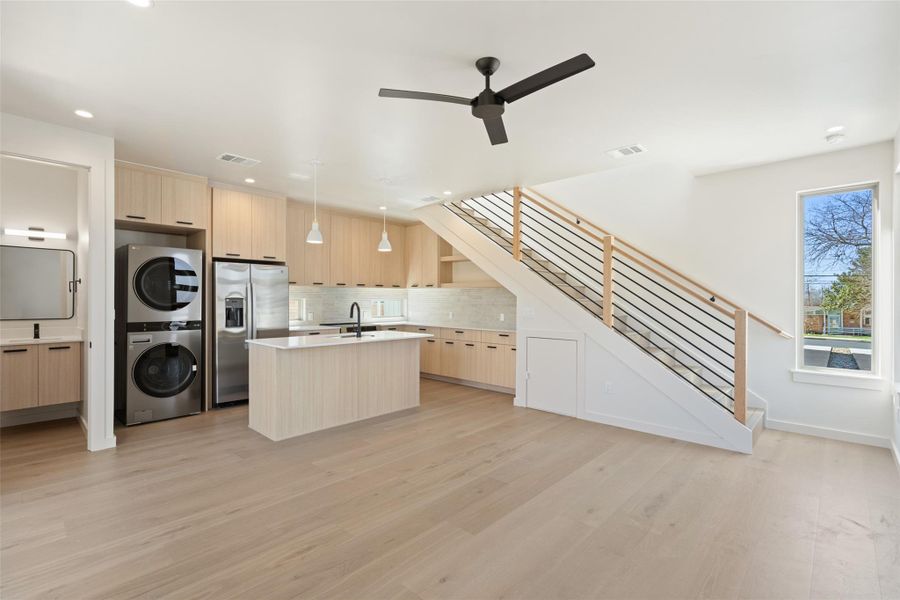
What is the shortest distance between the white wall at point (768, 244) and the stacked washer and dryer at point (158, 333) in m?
5.56

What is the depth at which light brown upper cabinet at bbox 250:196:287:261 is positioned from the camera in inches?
222

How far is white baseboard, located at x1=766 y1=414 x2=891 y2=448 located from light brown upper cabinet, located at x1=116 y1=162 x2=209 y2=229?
22.8 ft

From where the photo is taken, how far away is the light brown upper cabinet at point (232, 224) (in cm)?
530

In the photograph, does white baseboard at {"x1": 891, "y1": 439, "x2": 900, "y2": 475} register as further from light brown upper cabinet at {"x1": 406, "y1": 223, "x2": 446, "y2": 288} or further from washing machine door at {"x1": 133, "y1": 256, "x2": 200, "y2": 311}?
washing machine door at {"x1": 133, "y1": 256, "x2": 200, "y2": 311}

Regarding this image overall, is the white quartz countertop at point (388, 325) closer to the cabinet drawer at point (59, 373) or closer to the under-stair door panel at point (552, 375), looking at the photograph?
the under-stair door panel at point (552, 375)

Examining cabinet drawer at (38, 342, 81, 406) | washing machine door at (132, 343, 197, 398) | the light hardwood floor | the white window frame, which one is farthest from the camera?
washing machine door at (132, 343, 197, 398)

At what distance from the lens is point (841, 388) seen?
4.15m

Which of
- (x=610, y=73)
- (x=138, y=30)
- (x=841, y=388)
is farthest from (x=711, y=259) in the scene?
(x=138, y=30)

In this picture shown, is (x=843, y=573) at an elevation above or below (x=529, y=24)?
below

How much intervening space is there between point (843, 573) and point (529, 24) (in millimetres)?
3289

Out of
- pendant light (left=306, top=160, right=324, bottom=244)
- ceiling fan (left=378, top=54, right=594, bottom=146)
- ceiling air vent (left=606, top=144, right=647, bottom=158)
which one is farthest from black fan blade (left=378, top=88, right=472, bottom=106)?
pendant light (left=306, top=160, right=324, bottom=244)

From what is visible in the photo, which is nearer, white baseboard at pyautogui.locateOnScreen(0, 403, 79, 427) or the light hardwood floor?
the light hardwood floor

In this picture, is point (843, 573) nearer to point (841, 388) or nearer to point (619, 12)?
point (841, 388)


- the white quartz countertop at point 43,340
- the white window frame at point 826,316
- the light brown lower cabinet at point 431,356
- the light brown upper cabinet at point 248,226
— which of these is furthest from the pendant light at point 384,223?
the white window frame at point 826,316
